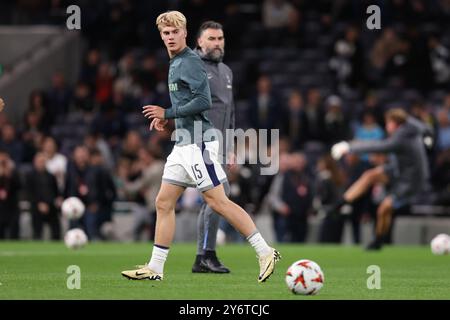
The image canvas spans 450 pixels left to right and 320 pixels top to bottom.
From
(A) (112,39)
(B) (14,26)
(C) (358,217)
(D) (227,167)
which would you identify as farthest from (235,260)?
(B) (14,26)

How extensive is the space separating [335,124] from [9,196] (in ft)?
23.0

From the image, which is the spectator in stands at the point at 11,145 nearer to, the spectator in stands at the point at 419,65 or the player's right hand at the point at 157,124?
the spectator in stands at the point at 419,65

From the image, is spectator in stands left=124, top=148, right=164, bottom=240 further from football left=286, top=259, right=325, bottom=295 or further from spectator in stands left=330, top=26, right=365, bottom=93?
football left=286, top=259, right=325, bottom=295

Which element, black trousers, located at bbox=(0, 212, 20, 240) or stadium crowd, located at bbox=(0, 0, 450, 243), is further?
black trousers, located at bbox=(0, 212, 20, 240)

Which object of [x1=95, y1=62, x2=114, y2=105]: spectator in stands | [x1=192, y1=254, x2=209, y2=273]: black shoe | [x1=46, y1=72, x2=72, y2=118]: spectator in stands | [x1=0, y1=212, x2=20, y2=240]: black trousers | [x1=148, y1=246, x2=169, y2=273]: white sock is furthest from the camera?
[x1=46, y1=72, x2=72, y2=118]: spectator in stands

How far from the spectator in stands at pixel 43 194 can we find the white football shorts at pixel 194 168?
44.3ft

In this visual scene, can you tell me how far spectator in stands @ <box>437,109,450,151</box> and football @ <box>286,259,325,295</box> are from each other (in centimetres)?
1481

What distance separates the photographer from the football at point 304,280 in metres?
10.4

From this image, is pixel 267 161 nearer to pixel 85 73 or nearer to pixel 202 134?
pixel 85 73

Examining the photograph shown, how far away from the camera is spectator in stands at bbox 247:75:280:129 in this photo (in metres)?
26.3

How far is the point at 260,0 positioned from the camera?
31859 mm

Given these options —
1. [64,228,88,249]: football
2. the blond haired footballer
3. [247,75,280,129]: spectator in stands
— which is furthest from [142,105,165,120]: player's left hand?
[247,75,280,129]: spectator in stands

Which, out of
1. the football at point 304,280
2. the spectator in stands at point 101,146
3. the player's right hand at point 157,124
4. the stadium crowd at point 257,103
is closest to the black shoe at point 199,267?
the player's right hand at point 157,124

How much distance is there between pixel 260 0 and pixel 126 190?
778cm
